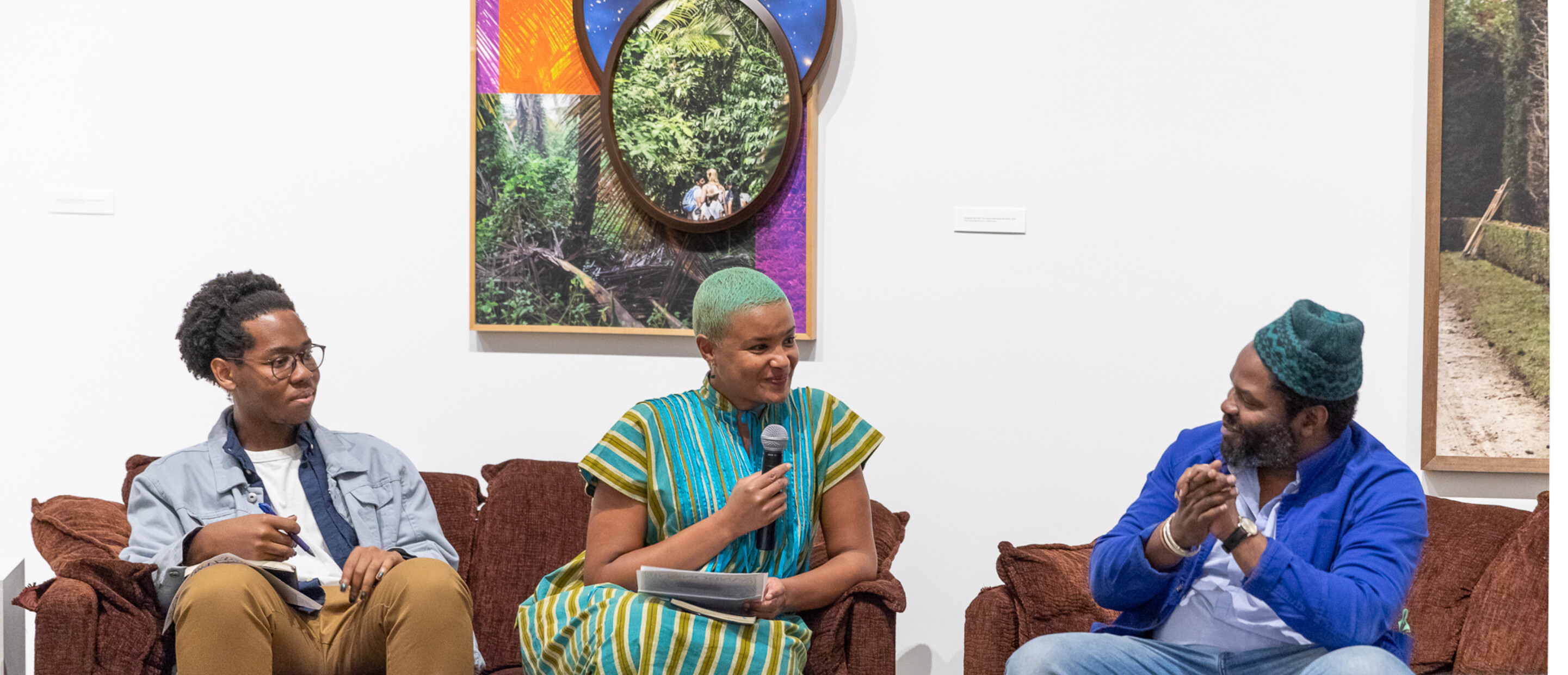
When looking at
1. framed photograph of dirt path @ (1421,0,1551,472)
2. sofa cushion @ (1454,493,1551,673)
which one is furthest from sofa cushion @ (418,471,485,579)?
framed photograph of dirt path @ (1421,0,1551,472)

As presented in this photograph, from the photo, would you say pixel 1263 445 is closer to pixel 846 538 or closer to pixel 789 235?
pixel 846 538

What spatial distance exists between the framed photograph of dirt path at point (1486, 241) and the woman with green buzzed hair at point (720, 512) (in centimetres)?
181

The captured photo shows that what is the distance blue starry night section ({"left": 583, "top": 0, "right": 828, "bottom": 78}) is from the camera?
347 cm

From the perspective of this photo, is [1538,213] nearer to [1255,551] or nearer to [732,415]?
[1255,551]

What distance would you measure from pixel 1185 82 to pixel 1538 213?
101 cm

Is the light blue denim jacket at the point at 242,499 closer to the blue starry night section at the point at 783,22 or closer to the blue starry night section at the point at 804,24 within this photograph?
the blue starry night section at the point at 783,22

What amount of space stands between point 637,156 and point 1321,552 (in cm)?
211

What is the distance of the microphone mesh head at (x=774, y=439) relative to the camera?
241 centimetres

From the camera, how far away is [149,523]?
2654 millimetres

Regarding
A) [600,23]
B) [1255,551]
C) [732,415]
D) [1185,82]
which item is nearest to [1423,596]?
[1255,551]

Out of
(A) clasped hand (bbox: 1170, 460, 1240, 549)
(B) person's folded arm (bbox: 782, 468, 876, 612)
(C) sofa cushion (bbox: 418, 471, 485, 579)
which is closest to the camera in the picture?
(A) clasped hand (bbox: 1170, 460, 1240, 549)

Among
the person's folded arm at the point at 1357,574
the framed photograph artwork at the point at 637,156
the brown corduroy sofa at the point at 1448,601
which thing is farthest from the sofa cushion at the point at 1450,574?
the framed photograph artwork at the point at 637,156

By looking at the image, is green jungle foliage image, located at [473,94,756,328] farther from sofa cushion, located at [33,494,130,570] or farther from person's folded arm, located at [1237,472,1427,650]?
person's folded arm, located at [1237,472,1427,650]

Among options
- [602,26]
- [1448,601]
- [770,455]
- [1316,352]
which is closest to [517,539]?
[770,455]
